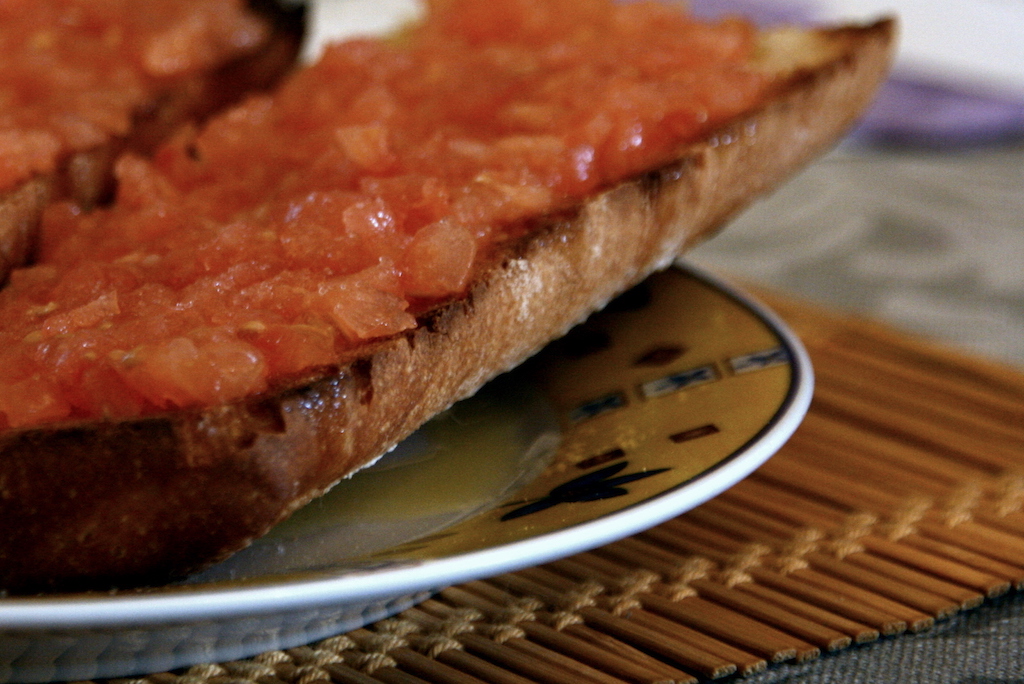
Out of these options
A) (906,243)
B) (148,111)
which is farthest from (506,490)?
(906,243)

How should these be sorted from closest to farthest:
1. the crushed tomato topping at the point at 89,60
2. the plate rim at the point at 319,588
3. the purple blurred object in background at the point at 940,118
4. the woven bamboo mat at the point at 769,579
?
the plate rim at the point at 319,588
the woven bamboo mat at the point at 769,579
the crushed tomato topping at the point at 89,60
the purple blurred object in background at the point at 940,118

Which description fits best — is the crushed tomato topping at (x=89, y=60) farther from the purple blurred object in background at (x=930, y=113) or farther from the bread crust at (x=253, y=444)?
the purple blurred object in background at (x=930, y=113)

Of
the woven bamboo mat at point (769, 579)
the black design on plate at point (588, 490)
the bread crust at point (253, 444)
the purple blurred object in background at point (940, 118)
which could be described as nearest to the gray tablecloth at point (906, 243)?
the purple blurred object in background at point (940, 118)

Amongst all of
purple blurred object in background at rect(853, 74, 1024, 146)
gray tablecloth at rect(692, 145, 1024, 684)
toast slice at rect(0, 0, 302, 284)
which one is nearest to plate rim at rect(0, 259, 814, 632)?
toast slice at rect(0, 0, 302, 284)

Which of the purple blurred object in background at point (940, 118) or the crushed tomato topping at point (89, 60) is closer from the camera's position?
the crushed tomato topping at point (89, 60)

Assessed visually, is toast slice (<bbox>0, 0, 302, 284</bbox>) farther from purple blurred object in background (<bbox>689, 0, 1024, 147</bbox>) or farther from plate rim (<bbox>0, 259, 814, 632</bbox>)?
purple blurred object in background (<bbox>689, 0, 1024, 147</bbox>)

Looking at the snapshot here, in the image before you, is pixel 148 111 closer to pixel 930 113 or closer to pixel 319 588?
pixel 319 588
